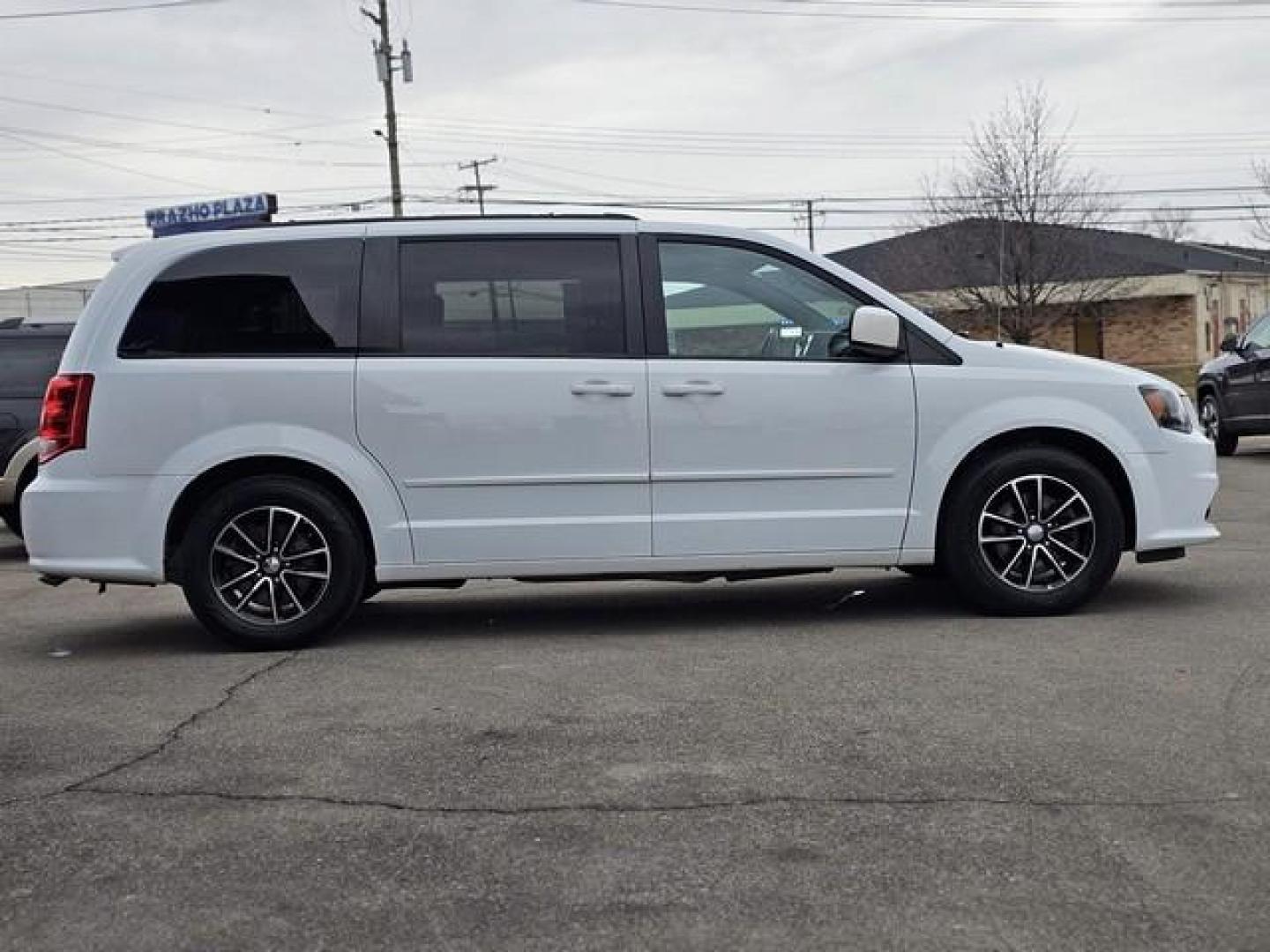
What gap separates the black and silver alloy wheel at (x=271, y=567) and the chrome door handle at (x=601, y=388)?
1.31m

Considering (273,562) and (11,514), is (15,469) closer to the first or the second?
(11,514)

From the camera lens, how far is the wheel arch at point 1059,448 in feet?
21.4

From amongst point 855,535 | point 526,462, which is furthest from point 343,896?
point 855,535

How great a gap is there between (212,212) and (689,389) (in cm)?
2756

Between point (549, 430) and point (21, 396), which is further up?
point (21, 396)

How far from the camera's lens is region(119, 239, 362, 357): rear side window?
20.7ft

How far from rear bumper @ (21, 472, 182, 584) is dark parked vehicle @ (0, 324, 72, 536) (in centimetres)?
507

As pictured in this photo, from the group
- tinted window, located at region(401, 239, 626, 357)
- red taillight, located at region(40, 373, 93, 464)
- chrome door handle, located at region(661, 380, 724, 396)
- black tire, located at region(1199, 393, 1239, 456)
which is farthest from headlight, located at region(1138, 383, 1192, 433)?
black tire, located at region(1199, 393, 1239, 456)

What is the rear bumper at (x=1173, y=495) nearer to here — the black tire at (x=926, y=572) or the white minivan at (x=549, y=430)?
the white minivan at (x=549, y=430)

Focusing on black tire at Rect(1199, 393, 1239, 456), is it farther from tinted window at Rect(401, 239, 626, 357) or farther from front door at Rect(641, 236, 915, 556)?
tinted window at Rect(401, 239, 626, 357)

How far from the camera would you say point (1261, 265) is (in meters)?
60.7

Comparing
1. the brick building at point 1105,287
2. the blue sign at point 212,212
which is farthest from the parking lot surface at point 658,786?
the brick building at point 1105,287

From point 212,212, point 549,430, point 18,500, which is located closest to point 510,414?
point 549,430

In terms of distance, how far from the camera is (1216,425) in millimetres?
16094
